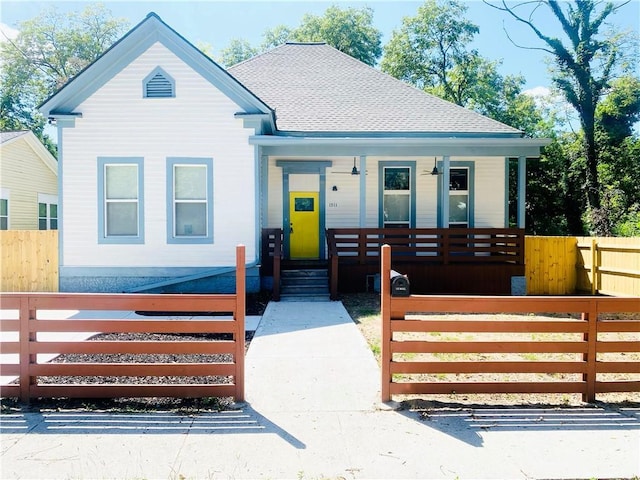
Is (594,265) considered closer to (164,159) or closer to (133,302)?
(164,159)

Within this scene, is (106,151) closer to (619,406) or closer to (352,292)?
(352,292)

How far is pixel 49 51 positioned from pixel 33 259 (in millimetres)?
27555

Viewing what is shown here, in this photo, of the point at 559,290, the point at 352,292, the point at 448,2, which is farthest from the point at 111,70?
the point at 448,2

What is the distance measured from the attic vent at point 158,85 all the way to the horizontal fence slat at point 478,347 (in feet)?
27.9

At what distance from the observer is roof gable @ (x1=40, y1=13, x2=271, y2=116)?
31.2 feet

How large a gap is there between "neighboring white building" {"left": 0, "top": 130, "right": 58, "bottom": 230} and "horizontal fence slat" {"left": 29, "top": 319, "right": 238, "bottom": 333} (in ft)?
49.0

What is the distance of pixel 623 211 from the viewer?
19.6 metres

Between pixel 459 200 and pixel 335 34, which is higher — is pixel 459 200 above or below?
below

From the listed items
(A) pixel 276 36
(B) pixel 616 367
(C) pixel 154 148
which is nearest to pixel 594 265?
(B) pixel 616 367

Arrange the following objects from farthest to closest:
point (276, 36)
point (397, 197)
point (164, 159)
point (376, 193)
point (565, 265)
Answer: point (276, 36) → point (397, 197) → point (376, 193) → point (565, 265) → point (164, 159)

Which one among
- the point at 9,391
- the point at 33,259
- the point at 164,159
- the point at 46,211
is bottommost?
the point at 9,391

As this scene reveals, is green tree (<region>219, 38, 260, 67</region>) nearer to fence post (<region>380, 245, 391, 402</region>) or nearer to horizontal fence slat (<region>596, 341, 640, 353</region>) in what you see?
fence post (<region>380, 245, 391, 402</region>)

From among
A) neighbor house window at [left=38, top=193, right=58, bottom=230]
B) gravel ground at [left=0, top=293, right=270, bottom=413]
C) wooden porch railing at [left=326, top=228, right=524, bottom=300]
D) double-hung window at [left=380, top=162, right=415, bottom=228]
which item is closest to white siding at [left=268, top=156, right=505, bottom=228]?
double-hung window at [left=380, top=162, right=415, bottom=228]

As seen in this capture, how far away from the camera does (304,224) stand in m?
12.4
